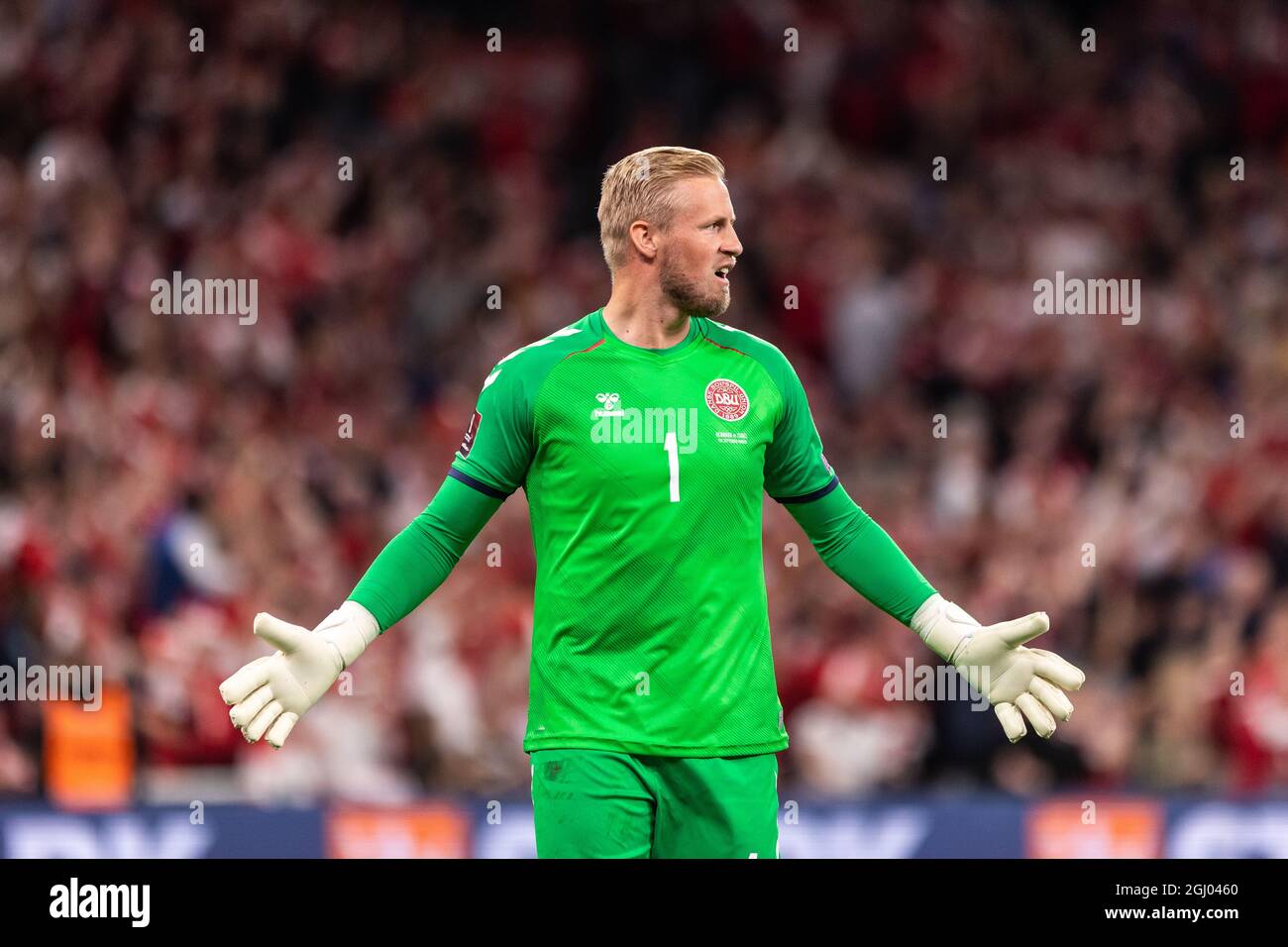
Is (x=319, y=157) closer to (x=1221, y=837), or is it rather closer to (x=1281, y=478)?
(x=1281, y=478)

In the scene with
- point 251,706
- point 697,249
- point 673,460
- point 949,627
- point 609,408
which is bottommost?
point 251,706

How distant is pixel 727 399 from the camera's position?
5148mm

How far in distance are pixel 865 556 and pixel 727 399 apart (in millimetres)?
592

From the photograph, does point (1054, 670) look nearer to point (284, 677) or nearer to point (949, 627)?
point (949, 627)

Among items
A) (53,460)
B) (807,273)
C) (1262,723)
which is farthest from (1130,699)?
(53,460)

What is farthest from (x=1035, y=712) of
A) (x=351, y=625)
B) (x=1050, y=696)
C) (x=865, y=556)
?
(x=351, y=625)

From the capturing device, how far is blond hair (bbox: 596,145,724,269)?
518 centimetres

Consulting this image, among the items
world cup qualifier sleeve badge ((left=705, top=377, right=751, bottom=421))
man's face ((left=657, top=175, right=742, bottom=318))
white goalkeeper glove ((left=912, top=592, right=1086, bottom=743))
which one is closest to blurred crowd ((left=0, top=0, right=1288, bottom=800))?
white goalkeeper glove ((left=912, top=592, right=1086, bottom=743))

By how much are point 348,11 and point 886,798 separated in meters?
7.18

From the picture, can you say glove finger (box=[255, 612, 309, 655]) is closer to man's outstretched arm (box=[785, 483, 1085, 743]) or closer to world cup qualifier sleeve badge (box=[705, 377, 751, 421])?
world cup qualifier sleeve badge (box=[705, 377, 751, 421])

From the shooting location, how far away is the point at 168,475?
10.7 metres

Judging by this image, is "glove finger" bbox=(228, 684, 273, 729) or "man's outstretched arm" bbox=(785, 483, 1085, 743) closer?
"glove finger" bbox=(228, 684, 273, 729)

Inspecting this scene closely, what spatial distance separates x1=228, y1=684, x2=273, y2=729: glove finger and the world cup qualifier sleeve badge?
1312mm

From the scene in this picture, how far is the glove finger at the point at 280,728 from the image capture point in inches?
191
